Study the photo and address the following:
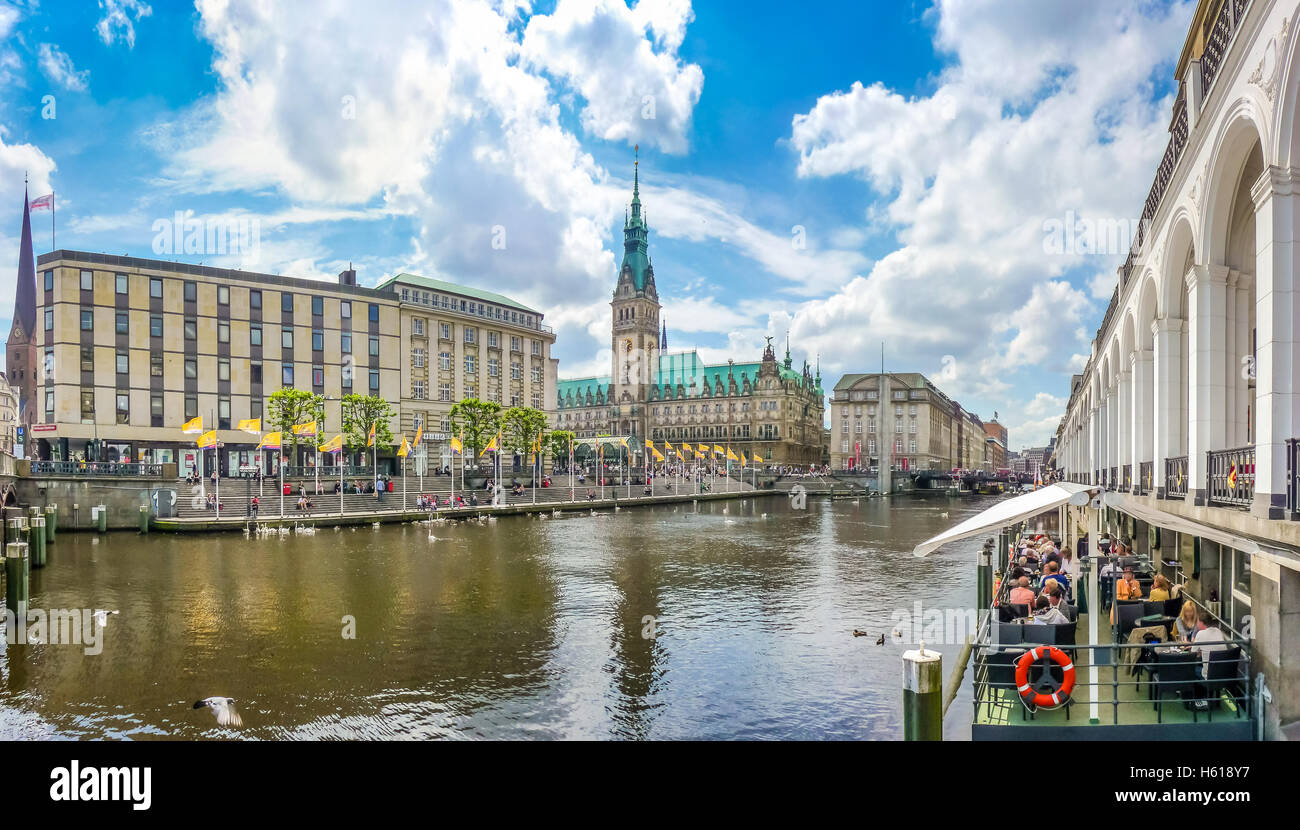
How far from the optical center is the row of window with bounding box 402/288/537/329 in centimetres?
9638

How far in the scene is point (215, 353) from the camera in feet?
260

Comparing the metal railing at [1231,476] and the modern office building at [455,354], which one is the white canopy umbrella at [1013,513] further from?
the modern office building at [455,354]

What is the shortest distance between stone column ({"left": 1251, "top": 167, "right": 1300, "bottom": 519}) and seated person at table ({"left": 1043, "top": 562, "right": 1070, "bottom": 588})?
7016mm

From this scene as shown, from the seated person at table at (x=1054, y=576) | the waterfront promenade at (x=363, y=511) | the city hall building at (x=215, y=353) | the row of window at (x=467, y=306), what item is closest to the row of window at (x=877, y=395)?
the row of window at (x=467, y=306)

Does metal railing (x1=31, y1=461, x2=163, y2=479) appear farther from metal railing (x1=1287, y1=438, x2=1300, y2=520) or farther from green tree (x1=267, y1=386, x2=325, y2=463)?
metal railing (x1=1287, y1=438, x2=1300, y2=520)

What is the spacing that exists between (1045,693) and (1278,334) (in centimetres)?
626

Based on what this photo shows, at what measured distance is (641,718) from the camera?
15484 mm

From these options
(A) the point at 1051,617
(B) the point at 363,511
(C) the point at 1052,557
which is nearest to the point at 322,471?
(B) the point at 363,511

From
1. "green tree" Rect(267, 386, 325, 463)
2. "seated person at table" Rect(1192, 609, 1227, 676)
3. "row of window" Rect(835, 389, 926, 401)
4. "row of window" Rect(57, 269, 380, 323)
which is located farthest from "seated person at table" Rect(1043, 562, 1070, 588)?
"row of window" Rect(835, 389, 926, 401)

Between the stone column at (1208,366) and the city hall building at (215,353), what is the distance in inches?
2831
